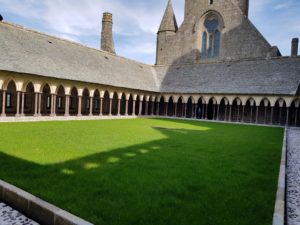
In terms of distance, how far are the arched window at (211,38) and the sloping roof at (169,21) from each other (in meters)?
5.40

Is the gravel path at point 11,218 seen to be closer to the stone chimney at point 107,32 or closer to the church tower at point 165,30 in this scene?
the church tower at point 165,30

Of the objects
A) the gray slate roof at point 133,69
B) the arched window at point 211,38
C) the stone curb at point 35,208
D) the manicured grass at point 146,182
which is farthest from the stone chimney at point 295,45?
the stone curb at point 35,208

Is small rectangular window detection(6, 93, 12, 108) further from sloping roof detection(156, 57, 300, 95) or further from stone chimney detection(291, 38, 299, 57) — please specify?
stone chimney detection(291, 38, 299, 57)

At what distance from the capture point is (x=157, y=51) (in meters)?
41.1

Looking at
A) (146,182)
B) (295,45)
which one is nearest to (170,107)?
(295,45)

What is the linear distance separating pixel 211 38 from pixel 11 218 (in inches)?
1452

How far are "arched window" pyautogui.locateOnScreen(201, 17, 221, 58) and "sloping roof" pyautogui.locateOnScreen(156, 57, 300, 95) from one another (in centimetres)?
475

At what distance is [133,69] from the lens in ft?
107

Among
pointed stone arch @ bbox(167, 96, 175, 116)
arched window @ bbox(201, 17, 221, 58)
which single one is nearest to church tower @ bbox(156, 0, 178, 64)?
arched window @ bbox(201, 17, 221, 58)

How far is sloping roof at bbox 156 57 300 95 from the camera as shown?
26.1 m

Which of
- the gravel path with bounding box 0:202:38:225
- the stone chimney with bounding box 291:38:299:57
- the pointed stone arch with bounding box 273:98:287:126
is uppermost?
the stone chimney with bounding box 291:38:299:57

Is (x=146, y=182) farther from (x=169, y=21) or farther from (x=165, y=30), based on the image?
(x=169, y=21)

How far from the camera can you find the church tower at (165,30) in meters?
40.2

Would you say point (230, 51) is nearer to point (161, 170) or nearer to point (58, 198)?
Result: point (161, 170)
